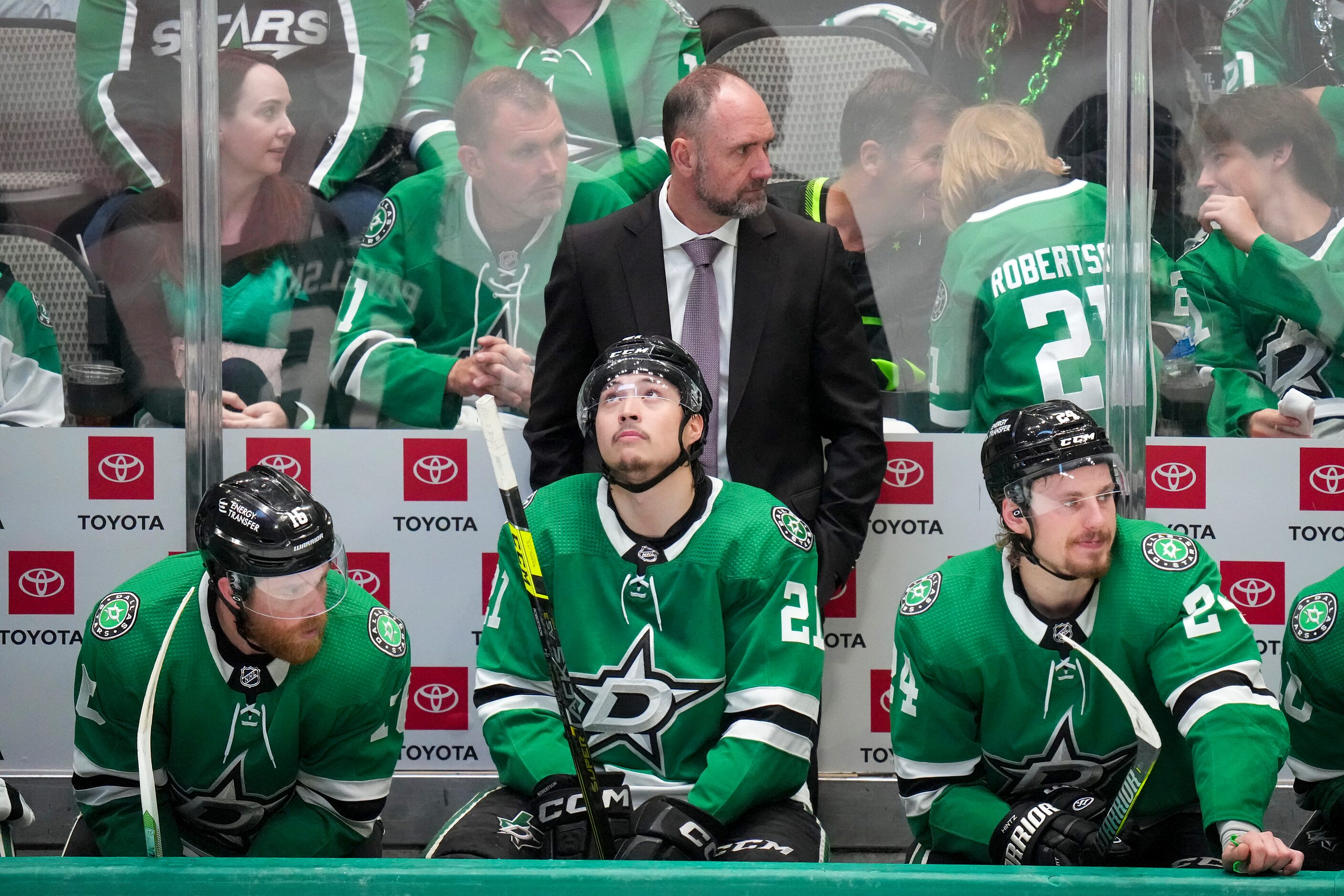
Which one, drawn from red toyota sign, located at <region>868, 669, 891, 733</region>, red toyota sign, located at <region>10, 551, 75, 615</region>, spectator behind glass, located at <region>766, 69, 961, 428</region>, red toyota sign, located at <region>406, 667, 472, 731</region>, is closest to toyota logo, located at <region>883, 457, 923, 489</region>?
spectator behind glass, located at <region>766, 69, 961, 428</region>

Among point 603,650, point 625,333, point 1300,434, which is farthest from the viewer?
point 1300,434

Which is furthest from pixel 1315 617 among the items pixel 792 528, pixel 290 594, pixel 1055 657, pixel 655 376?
pixel 290 594

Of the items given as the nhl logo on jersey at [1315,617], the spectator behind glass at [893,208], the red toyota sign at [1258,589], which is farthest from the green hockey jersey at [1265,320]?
the nhl logo on jersey at [1315,617]

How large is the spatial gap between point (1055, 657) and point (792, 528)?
1.61ft

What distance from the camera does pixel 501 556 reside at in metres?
2.55

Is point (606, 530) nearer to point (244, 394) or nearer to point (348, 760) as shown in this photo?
point (348, 760)

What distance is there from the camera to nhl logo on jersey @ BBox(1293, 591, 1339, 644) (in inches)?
97.5

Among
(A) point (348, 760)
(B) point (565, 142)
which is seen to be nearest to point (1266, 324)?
(B) point (565, 142)

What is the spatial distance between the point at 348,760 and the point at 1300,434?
204 cm

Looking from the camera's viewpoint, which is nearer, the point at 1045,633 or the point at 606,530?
the point at 1045,633

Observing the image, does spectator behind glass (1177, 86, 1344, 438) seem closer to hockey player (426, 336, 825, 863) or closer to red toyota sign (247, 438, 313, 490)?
hockey player (426, 336, 825, 863)

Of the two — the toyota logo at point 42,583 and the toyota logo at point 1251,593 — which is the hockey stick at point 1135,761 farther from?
the toyota logo at point 42,583

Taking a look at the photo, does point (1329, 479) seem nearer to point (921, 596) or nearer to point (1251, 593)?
point (1251, 593)

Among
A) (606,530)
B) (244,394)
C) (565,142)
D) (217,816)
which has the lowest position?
(217,816)
